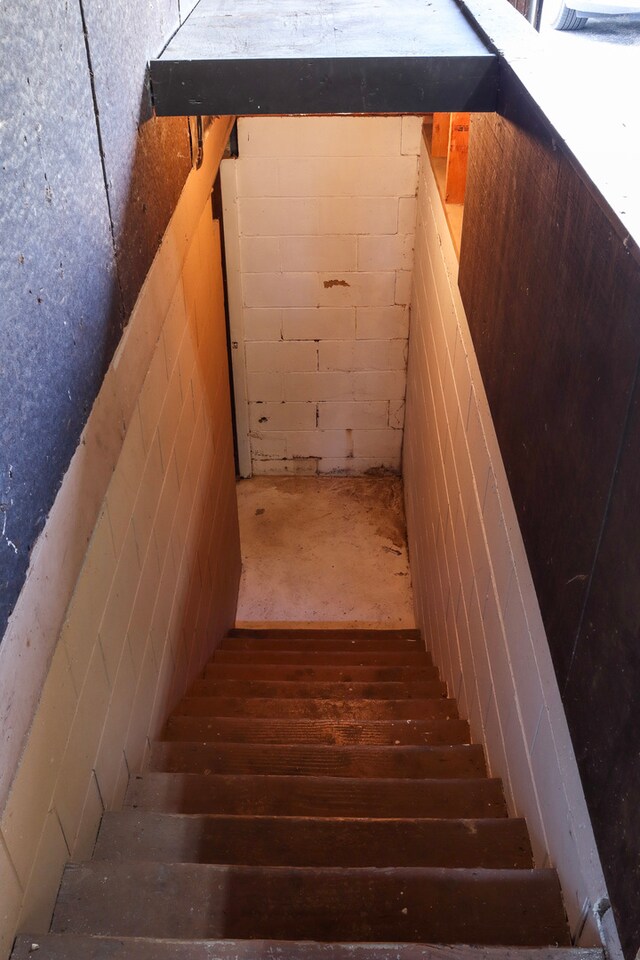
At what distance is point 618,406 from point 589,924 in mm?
1079

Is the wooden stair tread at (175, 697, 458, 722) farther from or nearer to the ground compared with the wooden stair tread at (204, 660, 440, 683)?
farther from the ground

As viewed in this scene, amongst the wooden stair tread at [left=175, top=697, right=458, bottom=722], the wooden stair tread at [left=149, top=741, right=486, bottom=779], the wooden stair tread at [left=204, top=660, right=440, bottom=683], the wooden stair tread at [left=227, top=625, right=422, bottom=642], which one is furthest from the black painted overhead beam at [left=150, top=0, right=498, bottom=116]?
the wooden stair tread at [left=227, top=625, right=422, bottom=642]

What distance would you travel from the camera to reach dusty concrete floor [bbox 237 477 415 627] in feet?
17.6

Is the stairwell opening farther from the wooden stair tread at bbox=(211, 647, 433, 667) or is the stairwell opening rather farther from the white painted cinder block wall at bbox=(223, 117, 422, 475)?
the wooden stair tread at bbox=(211, 647, 433, 667)

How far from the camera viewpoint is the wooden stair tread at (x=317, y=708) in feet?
10.4

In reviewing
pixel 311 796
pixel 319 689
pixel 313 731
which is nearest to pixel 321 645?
pixel 319 689

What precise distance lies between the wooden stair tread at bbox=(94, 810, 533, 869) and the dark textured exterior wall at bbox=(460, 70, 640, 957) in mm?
681

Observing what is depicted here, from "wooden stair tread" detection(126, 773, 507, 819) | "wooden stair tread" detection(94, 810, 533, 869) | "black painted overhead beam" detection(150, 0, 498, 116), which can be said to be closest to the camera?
"wooden stair tread" detection(94, 810, 533, 869)

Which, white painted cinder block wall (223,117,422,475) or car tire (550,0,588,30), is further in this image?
white painted cinder block wall (223,117,422,475)

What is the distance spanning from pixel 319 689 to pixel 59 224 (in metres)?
2.36

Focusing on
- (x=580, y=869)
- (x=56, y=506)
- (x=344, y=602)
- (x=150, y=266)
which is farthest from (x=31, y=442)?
(x=344, y=602)

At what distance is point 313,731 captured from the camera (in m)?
2.93

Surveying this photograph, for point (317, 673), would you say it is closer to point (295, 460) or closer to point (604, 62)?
point (604, 62)

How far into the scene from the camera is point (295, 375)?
20.1 ft
